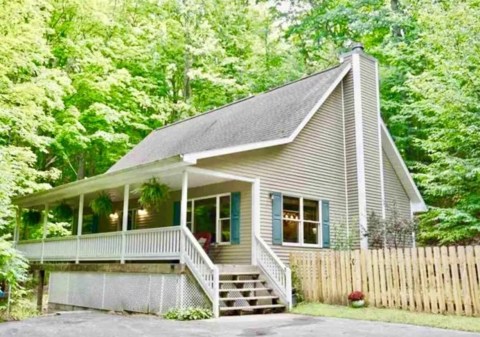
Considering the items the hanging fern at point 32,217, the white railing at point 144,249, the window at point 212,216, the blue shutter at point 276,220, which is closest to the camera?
the white railing at point 144,249

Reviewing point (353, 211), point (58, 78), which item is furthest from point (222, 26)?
point (353, 211)

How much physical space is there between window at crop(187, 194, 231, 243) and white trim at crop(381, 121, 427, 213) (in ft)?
21.8

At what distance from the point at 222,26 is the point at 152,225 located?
16.2 metres

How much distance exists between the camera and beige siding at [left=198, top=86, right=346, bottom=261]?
13.1m

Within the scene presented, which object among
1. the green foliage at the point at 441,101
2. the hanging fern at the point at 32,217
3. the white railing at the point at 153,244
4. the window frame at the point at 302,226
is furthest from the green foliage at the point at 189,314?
the hanging fern at the point at 32,217

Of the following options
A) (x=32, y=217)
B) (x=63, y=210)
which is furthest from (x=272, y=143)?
(x=32, y=217)

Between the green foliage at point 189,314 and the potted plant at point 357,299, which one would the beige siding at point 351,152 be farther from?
the green foliage at point 189,314

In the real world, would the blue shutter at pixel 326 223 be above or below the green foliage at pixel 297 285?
above

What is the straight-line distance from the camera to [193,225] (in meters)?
14.7

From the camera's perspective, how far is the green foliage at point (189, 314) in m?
9.77

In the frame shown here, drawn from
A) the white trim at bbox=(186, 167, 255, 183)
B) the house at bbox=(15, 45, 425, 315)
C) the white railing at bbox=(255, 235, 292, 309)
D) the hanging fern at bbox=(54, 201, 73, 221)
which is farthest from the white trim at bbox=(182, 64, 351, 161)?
the hanging fern at bbox=(54, 201, 73, 221)

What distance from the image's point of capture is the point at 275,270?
12.1m

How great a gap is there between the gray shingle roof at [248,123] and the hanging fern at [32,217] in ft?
12.2

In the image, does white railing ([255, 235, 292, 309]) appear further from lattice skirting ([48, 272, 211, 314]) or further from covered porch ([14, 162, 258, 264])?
lattice skirting ([48, 272, 211, 314])
